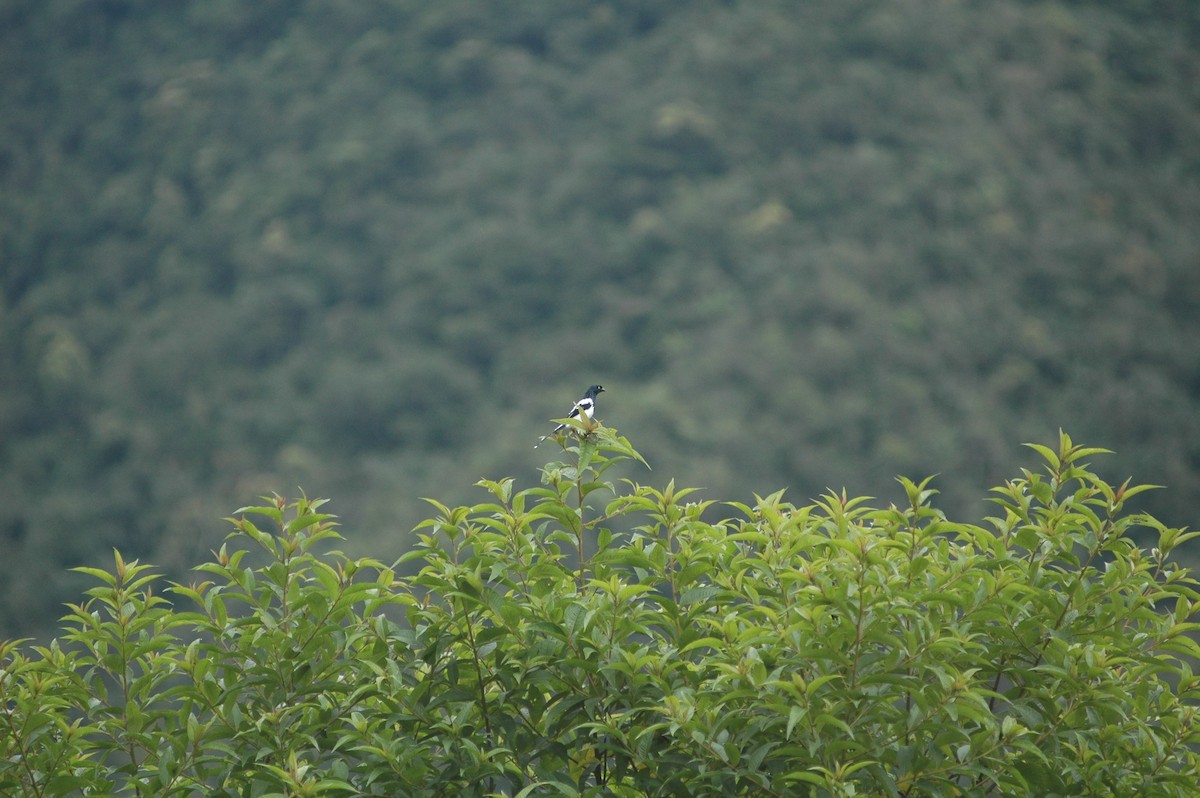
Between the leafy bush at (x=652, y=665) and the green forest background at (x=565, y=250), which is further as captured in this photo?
A: the green forest background at (x=565, y=250)

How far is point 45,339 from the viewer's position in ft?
158

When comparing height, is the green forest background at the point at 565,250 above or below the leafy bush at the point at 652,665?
above

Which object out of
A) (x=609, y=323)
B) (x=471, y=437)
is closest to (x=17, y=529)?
(x=471, y=437)

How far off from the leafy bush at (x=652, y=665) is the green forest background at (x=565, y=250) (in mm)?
33002

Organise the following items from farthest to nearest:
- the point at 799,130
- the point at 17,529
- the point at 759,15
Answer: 1. the point at 759,15
2. the point at 799,130
3. the point at 17,529

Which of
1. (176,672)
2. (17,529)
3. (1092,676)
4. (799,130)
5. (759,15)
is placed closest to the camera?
(1092,676)

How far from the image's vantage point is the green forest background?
42.5 m

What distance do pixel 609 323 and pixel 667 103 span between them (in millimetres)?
12643

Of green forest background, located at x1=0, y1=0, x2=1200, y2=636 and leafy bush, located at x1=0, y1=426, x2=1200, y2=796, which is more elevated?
green forest background, located at x1=0, y1=0, x2=1200, y2=636

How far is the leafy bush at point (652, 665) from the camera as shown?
12.3 feet

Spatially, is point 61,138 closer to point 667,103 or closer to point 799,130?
point 667,103

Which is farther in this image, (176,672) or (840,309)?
(840,309)

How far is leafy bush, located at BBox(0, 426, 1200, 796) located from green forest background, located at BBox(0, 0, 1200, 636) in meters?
33.0

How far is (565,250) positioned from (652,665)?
46.8 m
